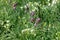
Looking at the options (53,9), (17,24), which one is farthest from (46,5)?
(17,24)

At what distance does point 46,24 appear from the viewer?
3.68m

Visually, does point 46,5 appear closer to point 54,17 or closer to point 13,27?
point 54,17

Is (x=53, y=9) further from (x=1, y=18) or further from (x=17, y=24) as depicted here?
(x=1, y=18)

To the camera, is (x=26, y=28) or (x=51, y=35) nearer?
(x=51, y=35)

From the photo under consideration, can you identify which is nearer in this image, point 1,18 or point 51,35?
point 51,35

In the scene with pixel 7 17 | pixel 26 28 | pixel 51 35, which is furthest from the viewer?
pixel 7 17

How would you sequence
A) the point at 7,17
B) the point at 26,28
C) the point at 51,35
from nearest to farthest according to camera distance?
the point at 51,35
the point at 26,28
the point at 7,17

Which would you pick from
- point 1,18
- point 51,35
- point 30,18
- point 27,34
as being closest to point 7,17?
point 1,18

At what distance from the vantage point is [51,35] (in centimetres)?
342

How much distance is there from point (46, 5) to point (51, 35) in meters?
0.80

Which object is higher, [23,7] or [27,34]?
[23,7]

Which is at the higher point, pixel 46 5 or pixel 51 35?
pixel 46 5

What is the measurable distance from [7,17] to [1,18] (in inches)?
4.1

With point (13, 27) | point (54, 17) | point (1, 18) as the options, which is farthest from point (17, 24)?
point (54, 17)
